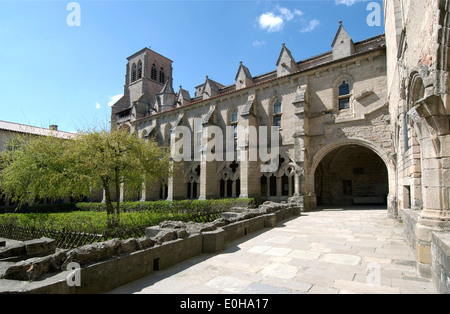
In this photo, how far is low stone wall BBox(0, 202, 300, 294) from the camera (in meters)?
2.96

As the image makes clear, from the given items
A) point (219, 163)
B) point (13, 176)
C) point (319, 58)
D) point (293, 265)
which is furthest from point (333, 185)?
point (13, 176)

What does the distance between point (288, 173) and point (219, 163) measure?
652 centimetres

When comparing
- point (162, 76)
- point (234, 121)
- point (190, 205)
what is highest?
point (162, 76)

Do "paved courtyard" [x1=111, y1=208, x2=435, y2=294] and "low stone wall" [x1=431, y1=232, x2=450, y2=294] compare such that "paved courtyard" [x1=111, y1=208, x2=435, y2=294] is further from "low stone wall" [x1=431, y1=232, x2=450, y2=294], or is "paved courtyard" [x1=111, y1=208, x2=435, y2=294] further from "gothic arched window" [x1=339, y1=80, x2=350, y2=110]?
"gothic arched window" [x1=339, y1=80, x2=350, y2=110]

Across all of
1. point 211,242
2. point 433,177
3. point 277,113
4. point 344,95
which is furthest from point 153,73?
point 433,177

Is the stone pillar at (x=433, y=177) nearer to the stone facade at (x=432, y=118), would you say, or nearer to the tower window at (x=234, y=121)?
the stone facade at (x=432, y=118)

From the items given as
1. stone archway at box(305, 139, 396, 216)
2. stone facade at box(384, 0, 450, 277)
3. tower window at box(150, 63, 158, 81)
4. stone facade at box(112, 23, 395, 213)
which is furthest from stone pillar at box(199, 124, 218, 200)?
tower window at box(150, 63, 158, 81)

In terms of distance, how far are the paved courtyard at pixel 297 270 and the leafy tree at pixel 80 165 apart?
20.6 ft

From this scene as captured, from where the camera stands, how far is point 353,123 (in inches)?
592

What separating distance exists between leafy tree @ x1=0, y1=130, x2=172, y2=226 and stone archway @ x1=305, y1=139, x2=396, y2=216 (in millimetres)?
13328

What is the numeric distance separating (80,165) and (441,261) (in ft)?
36.4

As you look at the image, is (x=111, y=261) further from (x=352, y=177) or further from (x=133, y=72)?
(x=133, y=72)
